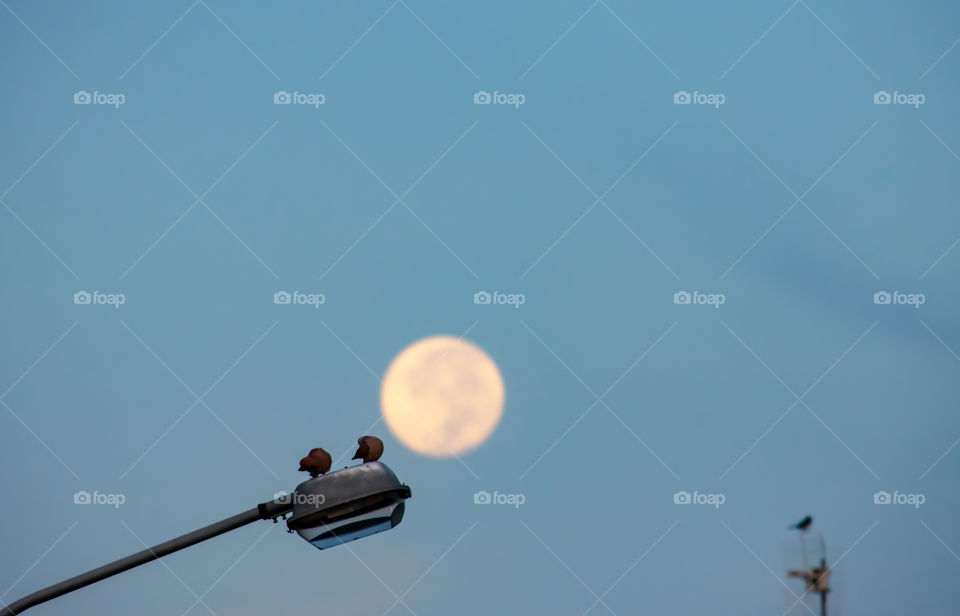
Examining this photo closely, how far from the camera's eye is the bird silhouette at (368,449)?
23.2ft

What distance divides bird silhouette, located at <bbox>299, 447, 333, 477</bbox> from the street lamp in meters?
0.05

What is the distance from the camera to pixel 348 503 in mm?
6906

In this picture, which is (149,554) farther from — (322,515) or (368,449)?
(368,449)

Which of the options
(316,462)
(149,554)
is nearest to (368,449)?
(316,462)

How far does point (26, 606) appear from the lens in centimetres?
703

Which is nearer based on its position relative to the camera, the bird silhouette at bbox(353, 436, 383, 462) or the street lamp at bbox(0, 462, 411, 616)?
the street lamp at bbox(0, 462, 411, 616)

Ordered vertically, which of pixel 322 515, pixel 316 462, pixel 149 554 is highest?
pixel 316 462

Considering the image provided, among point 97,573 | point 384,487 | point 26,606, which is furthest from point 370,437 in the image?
point 26,606

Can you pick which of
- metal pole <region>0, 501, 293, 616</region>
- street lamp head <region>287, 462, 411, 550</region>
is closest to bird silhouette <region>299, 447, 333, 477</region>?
street lamp head <region>287, 462, 411, 550</region>

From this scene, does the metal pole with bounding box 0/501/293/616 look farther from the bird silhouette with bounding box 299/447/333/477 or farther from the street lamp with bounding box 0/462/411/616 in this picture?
the bird silhouette with bounding box 299/447/333/477

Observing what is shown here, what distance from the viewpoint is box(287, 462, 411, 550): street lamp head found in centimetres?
689

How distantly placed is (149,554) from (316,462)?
1187 millimetres

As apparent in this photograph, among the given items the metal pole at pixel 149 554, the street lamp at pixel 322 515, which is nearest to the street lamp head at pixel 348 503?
the street lamp at pixel 322 515

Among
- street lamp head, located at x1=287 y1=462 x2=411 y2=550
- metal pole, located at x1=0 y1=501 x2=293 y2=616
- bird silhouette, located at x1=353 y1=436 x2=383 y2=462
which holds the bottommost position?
metal pole, located at x1=0 y1=501 x2=293 y2=616
